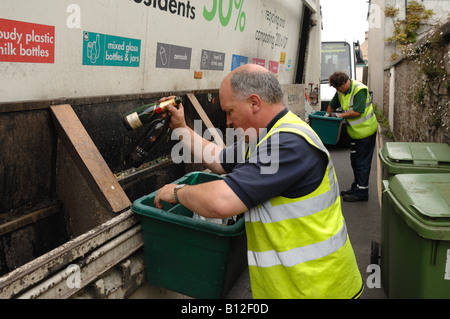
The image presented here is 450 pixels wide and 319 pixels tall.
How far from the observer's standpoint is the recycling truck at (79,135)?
1698 mm

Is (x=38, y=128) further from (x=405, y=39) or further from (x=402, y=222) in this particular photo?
(x=405, y=39)

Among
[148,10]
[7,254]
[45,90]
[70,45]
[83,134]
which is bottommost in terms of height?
[7,254]

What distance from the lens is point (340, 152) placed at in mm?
8508

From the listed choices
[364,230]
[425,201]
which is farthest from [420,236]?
[364,230]

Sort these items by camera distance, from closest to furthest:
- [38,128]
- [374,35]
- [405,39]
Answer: [38,128] → [405,39] → [374,35]

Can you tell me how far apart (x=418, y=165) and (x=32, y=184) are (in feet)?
8.74

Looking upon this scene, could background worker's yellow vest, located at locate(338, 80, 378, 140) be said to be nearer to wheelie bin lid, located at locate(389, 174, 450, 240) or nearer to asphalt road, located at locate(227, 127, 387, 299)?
asphalt road, located at locate(227, 127, 387, 299)

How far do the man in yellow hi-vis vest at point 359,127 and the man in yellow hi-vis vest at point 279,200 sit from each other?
3.60 meters

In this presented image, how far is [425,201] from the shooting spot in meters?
2.04

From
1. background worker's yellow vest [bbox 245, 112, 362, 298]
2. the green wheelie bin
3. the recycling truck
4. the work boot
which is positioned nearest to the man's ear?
background worker's yellow vest [bbox 245, 112, 362, 298]

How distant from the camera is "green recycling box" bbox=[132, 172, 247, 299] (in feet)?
5.67

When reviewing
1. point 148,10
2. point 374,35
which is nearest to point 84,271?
point 148,10

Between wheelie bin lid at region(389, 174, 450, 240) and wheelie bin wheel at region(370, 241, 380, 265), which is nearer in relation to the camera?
wheelie bin lid at region(389, 174, 450, 240)
